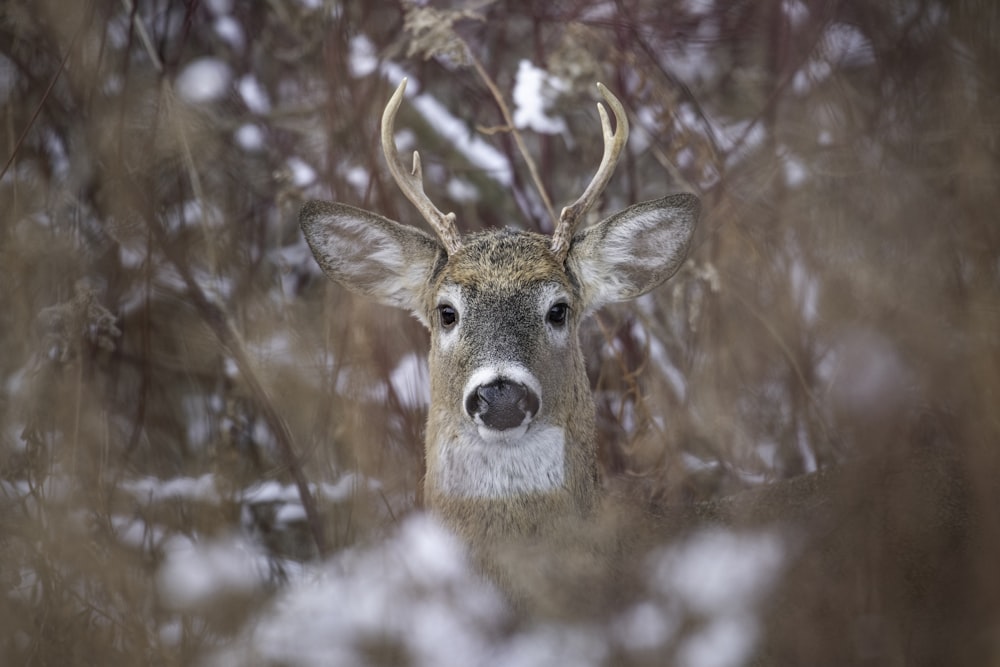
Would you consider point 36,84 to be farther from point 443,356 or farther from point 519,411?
point 519,411

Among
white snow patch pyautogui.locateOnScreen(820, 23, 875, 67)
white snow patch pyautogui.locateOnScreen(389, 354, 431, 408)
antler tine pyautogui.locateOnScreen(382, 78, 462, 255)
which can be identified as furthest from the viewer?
white snow patch pyautogui.locateOnScreen(820, 23, 875, 67)

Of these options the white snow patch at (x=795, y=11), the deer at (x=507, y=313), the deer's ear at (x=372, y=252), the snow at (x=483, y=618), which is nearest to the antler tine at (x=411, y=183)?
the deer at (x=507, y=313)

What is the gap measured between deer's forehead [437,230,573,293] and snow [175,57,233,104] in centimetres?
236

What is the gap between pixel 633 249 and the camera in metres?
3.68

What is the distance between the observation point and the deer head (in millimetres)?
3275

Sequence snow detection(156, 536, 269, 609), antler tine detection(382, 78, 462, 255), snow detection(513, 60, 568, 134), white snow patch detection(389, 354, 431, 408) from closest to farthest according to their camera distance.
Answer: antler tine detection(382, 78, 462, 255) < snow detection(156, 536, 269, 609) < white snow patch detection(389, 354, 431, 408) < snow detection(513, 60, 568, 134)

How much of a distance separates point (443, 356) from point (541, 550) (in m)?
0.68

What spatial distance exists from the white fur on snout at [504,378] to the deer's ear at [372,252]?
65 centimetres

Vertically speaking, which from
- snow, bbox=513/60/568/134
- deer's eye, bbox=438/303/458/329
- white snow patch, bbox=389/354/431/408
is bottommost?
deer's eye, bbox=438/303/458/329

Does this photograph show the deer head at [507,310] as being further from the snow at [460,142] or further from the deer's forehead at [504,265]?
the snow at [460,142]

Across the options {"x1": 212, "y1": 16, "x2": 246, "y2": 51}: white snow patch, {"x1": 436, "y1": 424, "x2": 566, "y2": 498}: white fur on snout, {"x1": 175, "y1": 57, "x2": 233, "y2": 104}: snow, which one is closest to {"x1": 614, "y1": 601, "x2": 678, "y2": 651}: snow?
{"x1": 436, "y1": 424, "x2": 566, "y2": 498}: white fur on snout

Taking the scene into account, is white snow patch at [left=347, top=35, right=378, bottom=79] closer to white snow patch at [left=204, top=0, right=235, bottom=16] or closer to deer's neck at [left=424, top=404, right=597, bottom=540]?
white snow patch at [left=204, top=0, right=235, bottom=16]

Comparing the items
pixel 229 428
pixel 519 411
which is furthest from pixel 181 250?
pixel 519 411

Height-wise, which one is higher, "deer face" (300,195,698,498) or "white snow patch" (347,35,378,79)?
"white snow patch" (347,35,378,79)
